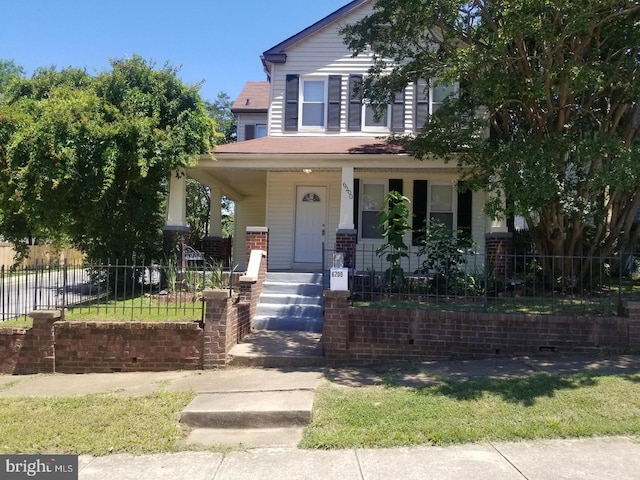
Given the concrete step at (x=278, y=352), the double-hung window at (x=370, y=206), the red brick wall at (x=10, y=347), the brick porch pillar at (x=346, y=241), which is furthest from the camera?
the double-hung window at (x=370, y=206)

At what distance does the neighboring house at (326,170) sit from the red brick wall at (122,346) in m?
5.54

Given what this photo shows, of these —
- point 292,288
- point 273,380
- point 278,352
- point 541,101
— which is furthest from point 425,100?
point 273,380

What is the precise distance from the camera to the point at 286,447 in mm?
4613

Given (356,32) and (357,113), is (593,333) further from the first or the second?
(357,113)

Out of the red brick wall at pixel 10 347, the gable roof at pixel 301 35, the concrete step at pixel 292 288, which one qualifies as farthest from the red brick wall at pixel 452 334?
the gable roof at pixel 301 35

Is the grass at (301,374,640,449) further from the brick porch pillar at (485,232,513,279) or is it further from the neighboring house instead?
the neighboring house

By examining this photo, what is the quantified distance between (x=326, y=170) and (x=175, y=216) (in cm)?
382

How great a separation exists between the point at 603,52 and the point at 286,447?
818 centimetres

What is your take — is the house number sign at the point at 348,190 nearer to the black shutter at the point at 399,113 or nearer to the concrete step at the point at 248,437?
the black shutter at the point at 399,113

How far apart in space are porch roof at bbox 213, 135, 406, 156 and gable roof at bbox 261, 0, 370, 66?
2254mm

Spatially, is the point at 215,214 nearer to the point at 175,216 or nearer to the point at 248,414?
the point at 175,216

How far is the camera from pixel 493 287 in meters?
9.87

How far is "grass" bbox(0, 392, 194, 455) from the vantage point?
459 cm

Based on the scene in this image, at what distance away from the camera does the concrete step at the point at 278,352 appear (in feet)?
23.6
